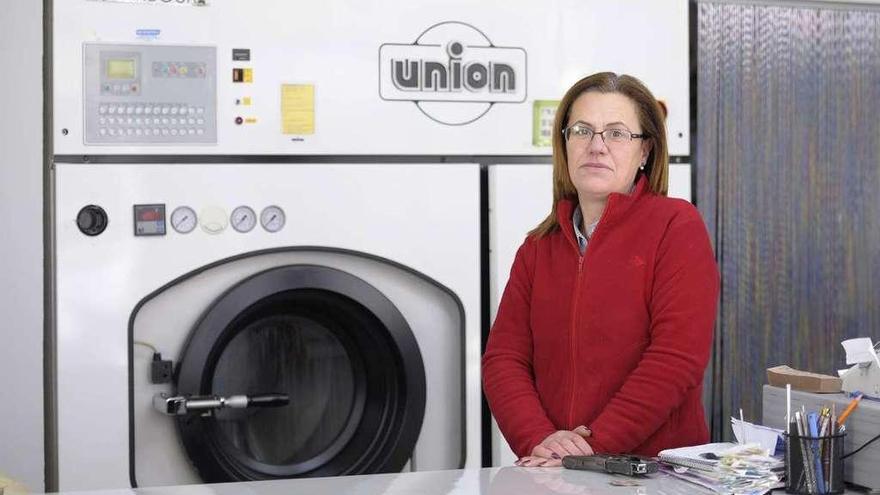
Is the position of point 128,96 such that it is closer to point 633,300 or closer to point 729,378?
point 633,300

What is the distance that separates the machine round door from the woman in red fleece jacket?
58cm

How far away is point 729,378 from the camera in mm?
2785

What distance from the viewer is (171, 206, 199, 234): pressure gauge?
Answer: 8.13 ft

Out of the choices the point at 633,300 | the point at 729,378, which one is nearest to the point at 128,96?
the point at 633,300

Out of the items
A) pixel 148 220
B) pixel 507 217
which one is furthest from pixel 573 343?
pixel 148 220

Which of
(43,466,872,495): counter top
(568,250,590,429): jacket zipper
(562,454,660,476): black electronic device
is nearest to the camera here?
(43,466,872,495): counter top

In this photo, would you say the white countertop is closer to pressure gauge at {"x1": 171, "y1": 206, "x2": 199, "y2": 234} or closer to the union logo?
pressure gauge at {"x1": 171, "y1": 206, "x2": 199, "y2": 234}

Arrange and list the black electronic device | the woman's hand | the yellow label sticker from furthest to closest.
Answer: the yellow label sticker
the woman's hand
the black electronic device

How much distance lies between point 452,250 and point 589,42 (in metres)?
0.56

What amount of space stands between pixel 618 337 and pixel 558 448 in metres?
0.21

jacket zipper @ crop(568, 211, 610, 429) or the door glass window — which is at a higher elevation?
jacket zipper @ crop(568, 211, 610, 429)

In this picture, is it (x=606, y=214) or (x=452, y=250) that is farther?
(x=452, y=250)

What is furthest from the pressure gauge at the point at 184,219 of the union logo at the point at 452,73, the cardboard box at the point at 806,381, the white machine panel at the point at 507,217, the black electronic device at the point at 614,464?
the cardboard box at the point at 806,381

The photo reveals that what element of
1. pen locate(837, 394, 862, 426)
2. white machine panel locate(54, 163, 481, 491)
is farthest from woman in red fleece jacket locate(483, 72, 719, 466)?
white machine panel locate(54, 163, 481, 491)
